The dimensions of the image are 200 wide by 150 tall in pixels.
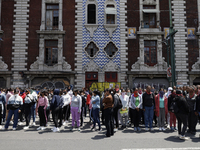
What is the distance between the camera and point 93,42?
20.0 m

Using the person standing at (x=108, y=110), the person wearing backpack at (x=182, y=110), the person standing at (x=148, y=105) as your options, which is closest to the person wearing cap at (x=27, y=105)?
the person standing at (x=108, y=110)

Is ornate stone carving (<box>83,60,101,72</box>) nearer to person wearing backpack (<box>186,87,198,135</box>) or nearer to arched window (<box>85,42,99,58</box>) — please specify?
arched window (<box>85,42,99,58</box>)

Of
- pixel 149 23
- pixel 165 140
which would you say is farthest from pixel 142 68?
pixel 165 140

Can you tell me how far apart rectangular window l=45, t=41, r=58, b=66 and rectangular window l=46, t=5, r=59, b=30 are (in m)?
1.86

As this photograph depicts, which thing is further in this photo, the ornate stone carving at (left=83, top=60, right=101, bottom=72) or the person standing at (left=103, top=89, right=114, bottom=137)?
the ornate stone carving at (left=83, top=60, right=101, bottom=72)

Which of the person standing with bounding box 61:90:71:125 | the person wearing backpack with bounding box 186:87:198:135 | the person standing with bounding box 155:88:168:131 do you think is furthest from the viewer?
the person standing with bounding box 61:90:71:125

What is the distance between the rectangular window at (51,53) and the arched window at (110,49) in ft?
18.9

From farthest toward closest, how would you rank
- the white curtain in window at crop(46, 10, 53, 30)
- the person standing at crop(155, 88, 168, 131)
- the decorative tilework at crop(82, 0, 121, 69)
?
the white curtain in window at crop(46, 10, 53, 30)
the decorative tilework at crop(82, 0, 121, 69)
the person standing at crop(155, 88, 168, 131)

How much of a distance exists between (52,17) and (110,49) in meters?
7.79

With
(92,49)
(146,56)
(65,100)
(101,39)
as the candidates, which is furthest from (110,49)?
(65,100)

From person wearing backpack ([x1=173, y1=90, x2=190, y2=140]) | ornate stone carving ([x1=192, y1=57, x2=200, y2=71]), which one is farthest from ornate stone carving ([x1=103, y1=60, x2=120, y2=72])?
person wearing backpack ([x1=173, y1=90, x2=190, y2=140])

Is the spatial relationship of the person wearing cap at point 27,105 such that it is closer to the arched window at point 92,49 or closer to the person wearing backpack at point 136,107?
the person wearing backpack at point 136,107

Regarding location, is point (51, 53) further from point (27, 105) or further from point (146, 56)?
point (27, 105)

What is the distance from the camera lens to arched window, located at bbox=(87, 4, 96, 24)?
2053 centimetres
